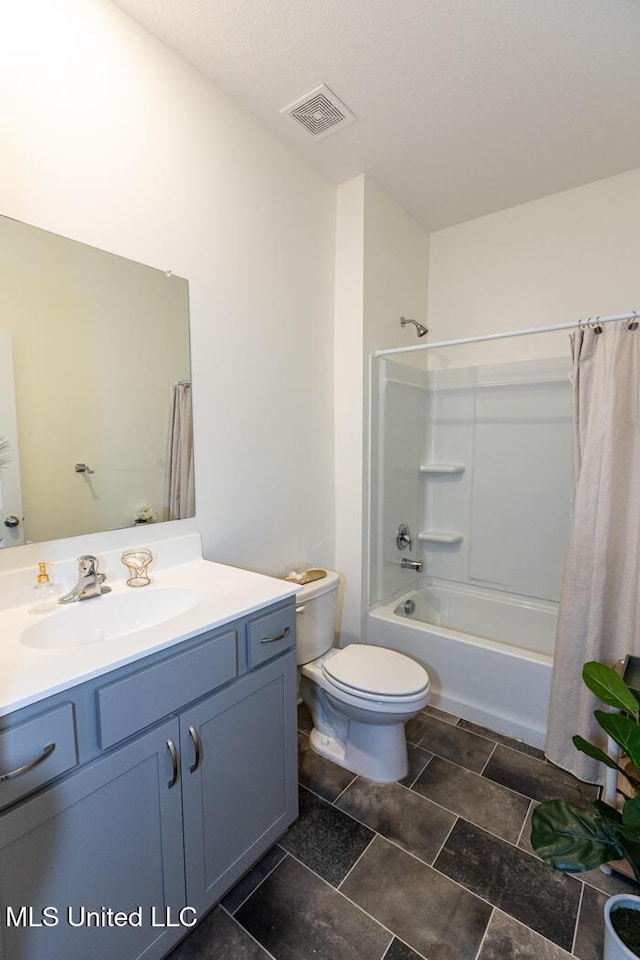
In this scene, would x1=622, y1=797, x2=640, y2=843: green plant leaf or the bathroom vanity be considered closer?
the bathroom vanity

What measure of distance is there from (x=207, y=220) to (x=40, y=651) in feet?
5.05

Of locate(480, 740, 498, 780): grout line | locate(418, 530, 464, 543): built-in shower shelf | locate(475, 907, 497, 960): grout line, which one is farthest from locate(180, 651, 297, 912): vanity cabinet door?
locate(418, 530, 464, 543): built-in shower shelf

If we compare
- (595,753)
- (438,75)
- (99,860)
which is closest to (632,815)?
(595,753)

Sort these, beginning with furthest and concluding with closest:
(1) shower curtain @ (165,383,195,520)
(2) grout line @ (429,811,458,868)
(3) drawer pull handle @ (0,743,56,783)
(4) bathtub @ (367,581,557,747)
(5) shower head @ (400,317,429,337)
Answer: (5) shower head @ (400,317,429,337) < (4) bathtub @ (367,581,557,747) < (1) shower curtain @ (165,383,195,520) < (2) grout line @ (429,811,458,868) < (3) drawer pull handle @ (0,743,56,783)

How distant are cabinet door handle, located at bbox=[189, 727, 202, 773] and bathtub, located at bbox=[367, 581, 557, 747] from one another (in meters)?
1.35

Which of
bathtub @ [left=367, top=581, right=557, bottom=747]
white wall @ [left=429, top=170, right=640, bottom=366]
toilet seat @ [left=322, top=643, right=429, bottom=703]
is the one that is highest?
white wall @ [left=429, top=170, right=640, bottom=366]

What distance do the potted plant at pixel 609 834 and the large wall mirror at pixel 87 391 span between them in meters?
1.39

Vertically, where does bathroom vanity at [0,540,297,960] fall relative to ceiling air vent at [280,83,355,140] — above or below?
below

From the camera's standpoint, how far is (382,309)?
2314 millimetres

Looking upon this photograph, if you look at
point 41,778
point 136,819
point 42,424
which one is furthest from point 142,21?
point 136,819

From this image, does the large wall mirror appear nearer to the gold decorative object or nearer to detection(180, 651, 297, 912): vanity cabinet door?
the gold decorative object

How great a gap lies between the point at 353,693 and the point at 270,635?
1.80ft

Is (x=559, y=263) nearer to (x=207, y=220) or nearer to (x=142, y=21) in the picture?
(x=207, y=220)

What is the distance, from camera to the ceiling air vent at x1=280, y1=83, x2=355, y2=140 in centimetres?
163
